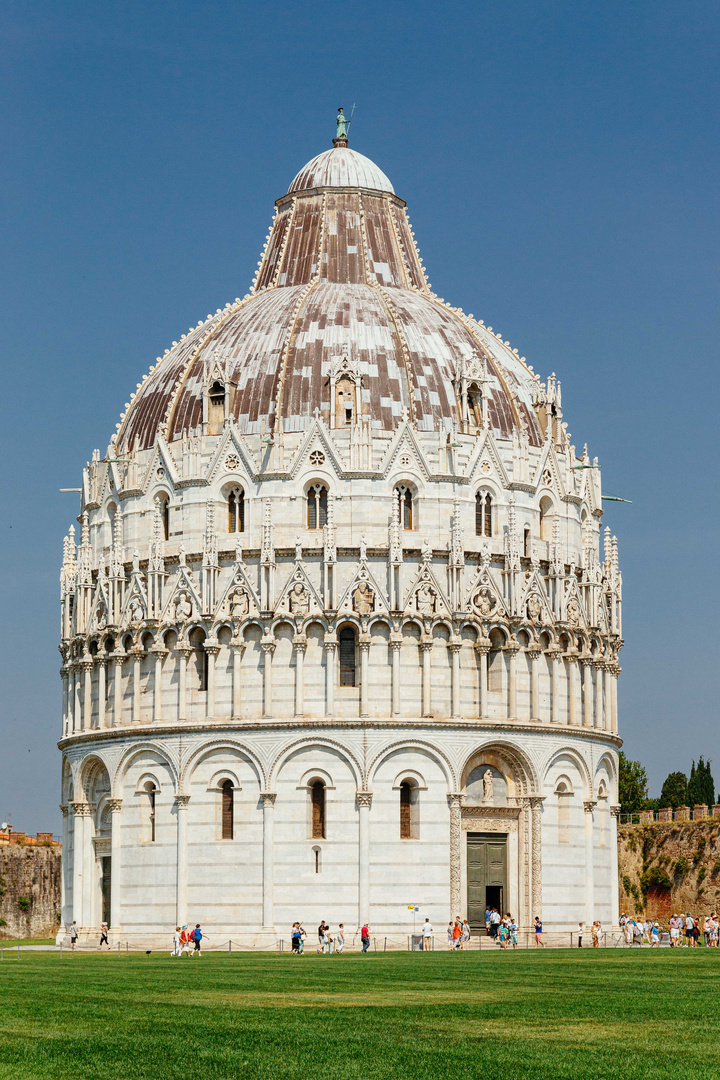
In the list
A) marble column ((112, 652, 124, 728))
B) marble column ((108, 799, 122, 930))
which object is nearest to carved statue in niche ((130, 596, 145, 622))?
marble column ((112, 652, 124, 728))

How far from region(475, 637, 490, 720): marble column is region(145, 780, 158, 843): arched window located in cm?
1408

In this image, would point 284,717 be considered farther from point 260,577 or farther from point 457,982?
point 457,982

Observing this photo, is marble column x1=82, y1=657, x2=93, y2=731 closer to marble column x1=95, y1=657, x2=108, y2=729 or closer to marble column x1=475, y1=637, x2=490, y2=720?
marble column x1=95, y1=657, x2=108, y2=729

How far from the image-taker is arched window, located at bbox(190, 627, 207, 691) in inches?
2847

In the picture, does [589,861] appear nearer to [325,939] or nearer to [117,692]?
[325,939]

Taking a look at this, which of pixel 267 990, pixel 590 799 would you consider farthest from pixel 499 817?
pixel 267 990

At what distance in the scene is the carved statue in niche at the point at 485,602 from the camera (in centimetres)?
7225

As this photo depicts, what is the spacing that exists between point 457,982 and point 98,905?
118 ft

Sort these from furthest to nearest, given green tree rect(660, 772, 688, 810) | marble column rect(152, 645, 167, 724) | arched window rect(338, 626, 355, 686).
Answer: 1. green tree rect(660, 772, 688, 810)
2. marble column rect(152, 645, 167, 724)
3. arched window rect(338, 626, 355, 686)

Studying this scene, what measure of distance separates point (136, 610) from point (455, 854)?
16961 mm

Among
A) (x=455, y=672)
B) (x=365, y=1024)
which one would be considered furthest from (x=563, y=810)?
(x=365, y=1024)

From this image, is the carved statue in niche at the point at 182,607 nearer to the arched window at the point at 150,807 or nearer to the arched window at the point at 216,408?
the arched window at the point at 150,807

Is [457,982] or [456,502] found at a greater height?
[456,502]

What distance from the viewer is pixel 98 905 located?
7506 cm
